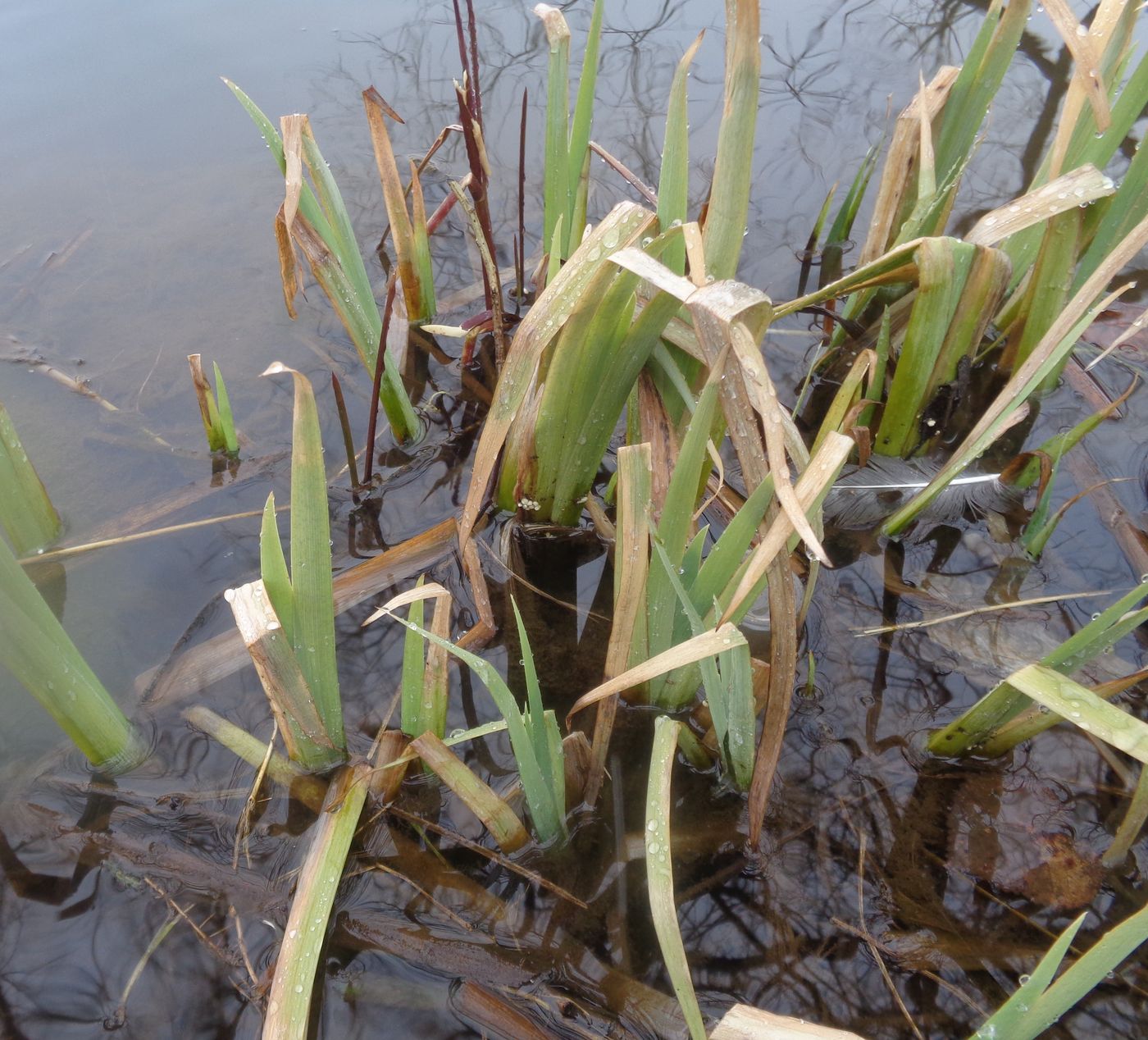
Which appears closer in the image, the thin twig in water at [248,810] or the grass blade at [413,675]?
the grass blade at [413,675]

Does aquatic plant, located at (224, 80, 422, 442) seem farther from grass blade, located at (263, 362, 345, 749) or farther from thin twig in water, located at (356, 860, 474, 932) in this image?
thin twig in water, located at (356, 860, 474, 932)

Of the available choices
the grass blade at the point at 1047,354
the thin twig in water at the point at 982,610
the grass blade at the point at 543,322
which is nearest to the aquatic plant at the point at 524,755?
the grass blade at the point at 543,322

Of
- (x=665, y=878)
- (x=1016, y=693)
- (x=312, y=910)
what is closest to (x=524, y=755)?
(x=665, y=878)

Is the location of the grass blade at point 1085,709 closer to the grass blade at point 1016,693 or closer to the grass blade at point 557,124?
the grass blade at point 1016,693

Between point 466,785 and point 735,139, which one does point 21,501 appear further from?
point 735,139

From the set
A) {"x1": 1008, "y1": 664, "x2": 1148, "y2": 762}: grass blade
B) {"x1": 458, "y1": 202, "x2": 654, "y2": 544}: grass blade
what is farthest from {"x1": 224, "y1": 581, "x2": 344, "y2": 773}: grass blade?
{"x1": 1008, "y1": 664, "x2": 1148, "y2": 762}: grass blade

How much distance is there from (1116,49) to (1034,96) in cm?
210

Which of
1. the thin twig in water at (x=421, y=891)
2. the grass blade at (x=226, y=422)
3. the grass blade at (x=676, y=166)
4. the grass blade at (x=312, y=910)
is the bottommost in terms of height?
the thin twig in water at (x=421, y=891)

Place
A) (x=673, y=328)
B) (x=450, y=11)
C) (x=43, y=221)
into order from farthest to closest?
(x=450, y=11) < (x=43, y=221) < (x=673, y=328)

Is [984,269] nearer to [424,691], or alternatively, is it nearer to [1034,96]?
[424,691]

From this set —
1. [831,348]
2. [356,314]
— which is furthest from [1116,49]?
[356,314]

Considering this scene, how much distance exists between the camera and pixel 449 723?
175cm

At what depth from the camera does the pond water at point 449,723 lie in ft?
4.44

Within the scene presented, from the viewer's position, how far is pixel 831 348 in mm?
2332
